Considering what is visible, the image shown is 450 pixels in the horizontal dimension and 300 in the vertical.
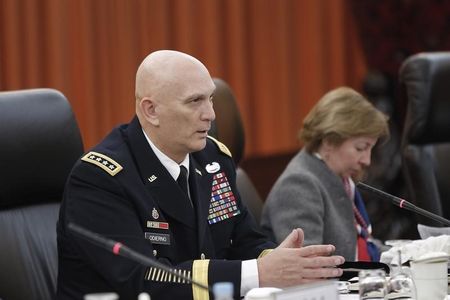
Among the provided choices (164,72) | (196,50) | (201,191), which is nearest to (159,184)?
(201,191)

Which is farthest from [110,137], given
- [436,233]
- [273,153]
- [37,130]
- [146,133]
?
[273,153]

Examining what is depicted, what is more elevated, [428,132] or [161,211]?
[161,211]

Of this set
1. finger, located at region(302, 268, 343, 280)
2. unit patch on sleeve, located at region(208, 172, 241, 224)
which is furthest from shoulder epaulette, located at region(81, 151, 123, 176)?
finger, located at region(302, 268, 343, 280)

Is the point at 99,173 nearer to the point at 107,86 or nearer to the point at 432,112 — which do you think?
the point at 432,112

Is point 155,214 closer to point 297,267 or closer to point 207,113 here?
point 207,113

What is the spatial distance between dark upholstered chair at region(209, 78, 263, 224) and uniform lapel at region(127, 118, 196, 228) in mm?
994

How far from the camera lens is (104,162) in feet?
9.46

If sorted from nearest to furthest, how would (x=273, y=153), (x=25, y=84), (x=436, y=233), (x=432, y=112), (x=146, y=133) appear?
(x=146, y=133) → (x=436, y=233) → (x=432, y=112) → (x=25, y=84) → (x=273, y=153)

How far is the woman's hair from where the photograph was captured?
3842 mm

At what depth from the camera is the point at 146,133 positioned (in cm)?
302

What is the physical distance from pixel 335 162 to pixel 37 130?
118 cm

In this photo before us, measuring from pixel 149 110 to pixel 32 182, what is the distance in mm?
526

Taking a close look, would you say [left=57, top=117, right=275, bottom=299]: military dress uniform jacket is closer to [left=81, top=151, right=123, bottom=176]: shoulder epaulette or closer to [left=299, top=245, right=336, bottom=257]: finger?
[left=81, top=151, right=123, bottom=176]: shoulder epaulette

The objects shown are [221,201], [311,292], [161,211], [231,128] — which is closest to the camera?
[311,292]
